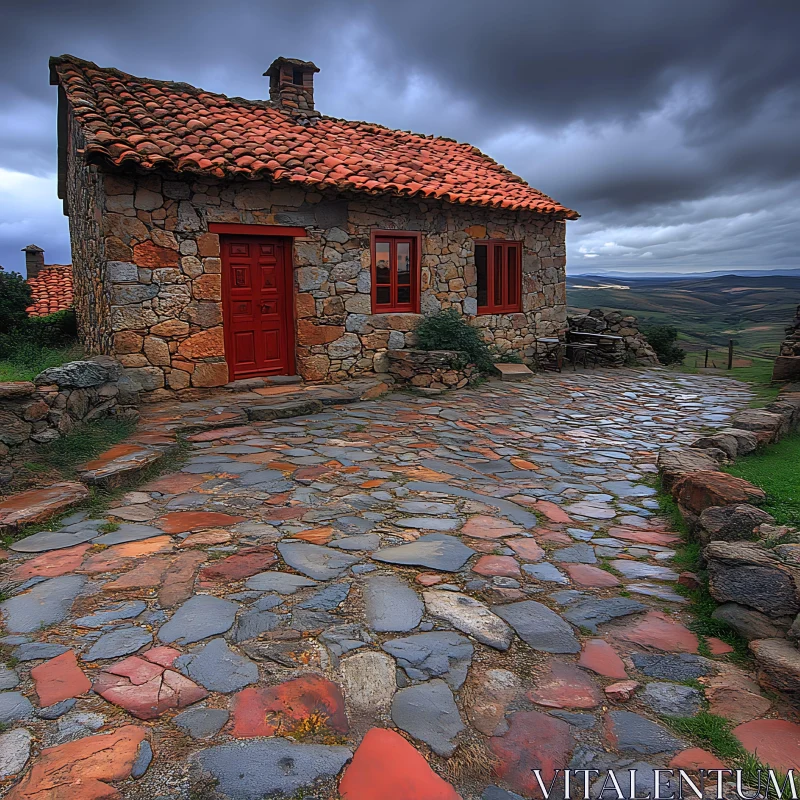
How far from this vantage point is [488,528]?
3.99 m

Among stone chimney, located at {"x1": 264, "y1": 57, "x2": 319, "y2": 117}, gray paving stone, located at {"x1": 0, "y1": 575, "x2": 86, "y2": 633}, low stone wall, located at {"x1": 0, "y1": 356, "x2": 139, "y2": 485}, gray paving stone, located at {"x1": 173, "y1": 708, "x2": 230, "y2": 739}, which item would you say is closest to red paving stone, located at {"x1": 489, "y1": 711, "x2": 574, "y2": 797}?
gray paving stone, located at {"x1": 173, "y1": 708, "x2": 230, "y2": 739}

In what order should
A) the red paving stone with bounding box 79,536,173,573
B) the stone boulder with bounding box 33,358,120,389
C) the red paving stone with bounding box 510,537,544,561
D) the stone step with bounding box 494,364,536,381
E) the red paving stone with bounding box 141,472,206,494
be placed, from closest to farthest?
the red paving stone with bounding box 79,536,173,573 < the red paving stone with bounding box 510,537,544,561 < the red paving stone with bounding box 141,472,206,494 < the stone boulder with bounding box 33,358,120,389 < the stone step with bounding box 494,364,536,381

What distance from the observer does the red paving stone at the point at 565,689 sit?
2.28 meters

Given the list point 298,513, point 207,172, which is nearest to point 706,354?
point 207,172

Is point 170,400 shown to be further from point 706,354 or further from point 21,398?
point 706,354

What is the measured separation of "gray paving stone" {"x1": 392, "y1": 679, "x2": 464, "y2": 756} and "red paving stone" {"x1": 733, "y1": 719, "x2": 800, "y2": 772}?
0.98m

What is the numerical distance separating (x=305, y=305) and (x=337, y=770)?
7.48 m

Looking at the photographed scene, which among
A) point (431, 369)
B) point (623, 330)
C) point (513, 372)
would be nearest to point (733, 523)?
point (431, 369)

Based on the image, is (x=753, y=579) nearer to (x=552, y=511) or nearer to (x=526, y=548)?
(x=526, y=548)

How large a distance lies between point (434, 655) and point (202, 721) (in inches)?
37.9

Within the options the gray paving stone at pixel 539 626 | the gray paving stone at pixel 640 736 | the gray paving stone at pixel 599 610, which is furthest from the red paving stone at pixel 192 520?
the gray paving stone at pixel 640 736

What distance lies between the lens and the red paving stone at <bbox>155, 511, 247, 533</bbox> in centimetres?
391

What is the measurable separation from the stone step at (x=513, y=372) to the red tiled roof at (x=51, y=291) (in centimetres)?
902

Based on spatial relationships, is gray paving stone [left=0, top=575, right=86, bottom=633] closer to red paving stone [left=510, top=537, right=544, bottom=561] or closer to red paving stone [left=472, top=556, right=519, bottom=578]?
red paving stone [left=472, top=556, right=519, bottom=578]
